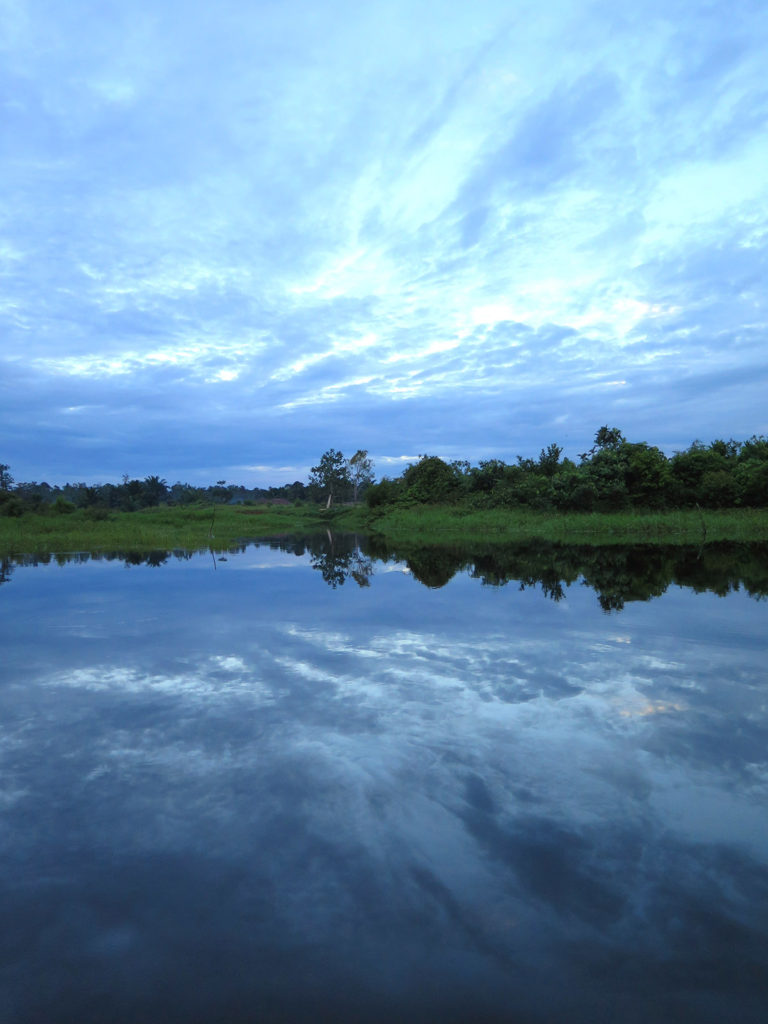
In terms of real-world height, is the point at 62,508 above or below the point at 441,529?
above

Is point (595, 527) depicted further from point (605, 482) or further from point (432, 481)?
point (432, 481)

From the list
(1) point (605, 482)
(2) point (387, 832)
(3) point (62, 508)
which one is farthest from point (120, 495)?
(2) point (387, 832)

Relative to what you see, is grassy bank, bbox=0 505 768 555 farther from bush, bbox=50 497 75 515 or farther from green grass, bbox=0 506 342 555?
bush, bbox=50 497 75 515

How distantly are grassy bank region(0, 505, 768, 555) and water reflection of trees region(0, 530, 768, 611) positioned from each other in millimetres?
3070

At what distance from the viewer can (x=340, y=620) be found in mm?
10883

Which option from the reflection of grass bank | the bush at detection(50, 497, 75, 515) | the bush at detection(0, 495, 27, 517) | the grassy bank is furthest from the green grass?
the reflection of grass bank

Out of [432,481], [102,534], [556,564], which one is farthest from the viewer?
[432,481]

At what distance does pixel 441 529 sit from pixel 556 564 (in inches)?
885

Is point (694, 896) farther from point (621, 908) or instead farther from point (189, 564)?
point (189, 564)

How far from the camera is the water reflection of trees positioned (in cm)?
1416

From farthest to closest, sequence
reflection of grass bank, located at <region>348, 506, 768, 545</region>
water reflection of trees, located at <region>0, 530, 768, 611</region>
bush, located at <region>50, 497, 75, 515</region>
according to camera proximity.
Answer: bush, located at <region>50, 497, 75, 515</region> → reflection of grass bank, located at <region>348, 506, 768, 545</region> → water reflection of trees, located at <region>0, 530, 768, 611</region>

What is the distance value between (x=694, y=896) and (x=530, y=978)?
A: 1.07m

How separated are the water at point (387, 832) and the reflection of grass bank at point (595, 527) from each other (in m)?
22.2

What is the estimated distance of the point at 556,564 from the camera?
62.3 ft
